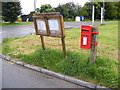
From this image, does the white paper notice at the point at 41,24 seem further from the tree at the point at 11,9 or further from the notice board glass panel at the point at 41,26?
the tree at the point at 11,9

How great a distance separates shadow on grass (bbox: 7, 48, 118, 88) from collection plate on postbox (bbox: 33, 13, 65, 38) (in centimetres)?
75

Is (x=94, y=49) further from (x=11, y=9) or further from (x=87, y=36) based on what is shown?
(x=11, y=9)

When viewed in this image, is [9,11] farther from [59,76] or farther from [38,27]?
[59,76]

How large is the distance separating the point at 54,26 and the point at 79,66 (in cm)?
166

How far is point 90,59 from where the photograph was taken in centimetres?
411

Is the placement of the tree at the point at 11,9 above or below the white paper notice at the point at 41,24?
above

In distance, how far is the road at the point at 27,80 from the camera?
3561 millimetres

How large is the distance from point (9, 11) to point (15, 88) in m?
24.6

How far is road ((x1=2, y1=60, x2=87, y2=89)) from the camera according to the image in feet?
11.7

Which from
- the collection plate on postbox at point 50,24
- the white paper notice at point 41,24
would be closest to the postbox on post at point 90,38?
the collection plate on postbox at point 50,24

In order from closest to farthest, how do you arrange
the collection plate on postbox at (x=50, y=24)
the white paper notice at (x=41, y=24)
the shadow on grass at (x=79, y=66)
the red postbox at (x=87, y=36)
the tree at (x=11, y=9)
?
the shadow on grass at (x=79, y=66)
the red postbox at (x=87, y=36)
the collection plate on postbox at (x=50, y=24)
the white paper notice at (x=41, y=24)
the tree at (x=11, y=9)

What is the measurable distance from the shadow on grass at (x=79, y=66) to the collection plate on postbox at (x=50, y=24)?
75 cm

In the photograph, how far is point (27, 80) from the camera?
387cm

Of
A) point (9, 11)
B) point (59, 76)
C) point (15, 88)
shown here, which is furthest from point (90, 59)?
point (9, 11)
